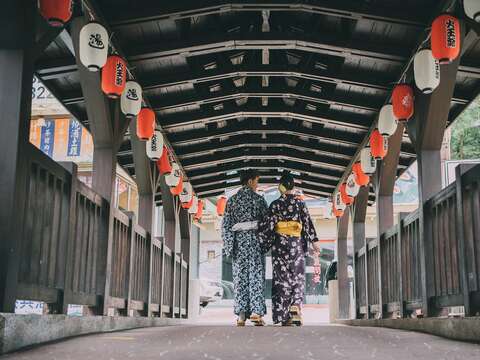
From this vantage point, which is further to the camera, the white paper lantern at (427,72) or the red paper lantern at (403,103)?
the red paper lantern at (403,103)

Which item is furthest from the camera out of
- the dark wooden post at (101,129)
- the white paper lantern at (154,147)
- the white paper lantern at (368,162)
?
the white paper lantern at (368,162)

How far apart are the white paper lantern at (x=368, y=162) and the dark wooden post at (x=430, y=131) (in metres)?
2.90

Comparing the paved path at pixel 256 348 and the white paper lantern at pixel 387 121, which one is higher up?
the white paper lantern at pixel 387 121

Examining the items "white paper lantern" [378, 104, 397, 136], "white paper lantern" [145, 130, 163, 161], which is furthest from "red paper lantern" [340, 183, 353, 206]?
"white paper lantern" [145, 130, 163, 161]

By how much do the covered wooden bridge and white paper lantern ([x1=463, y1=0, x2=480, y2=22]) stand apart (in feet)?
0.07

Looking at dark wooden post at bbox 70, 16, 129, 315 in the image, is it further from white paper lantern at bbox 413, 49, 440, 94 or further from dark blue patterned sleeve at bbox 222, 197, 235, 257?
white paper lantern at bbox 413, 49, 440, 94

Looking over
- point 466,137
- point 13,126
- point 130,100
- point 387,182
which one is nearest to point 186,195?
point 387,182

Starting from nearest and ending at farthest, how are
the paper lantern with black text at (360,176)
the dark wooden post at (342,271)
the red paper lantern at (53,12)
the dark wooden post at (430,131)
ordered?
1. the red paper lantern at (53,12)
2. the dark wooden post at (430,131)
3. the paper lantern with black text at (360,176)
4. the dark wooden post at (342,271)

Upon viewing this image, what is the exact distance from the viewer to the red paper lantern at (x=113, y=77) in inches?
310

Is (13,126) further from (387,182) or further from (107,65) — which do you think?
(387,182)

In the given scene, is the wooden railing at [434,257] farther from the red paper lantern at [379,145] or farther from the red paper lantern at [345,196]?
the red paper lantern at [345,196]

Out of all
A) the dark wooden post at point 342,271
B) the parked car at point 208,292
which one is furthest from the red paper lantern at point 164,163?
the parked car at point 208,292

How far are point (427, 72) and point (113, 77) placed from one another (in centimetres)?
404

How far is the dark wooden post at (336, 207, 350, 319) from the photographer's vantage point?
628 inches
